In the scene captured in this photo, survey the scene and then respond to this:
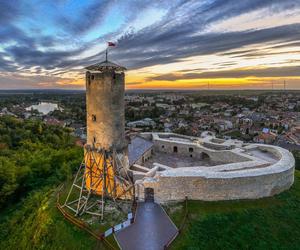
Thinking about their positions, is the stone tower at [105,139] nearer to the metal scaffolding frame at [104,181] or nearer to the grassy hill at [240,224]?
A: the metal scaffolding frame at [104,181]

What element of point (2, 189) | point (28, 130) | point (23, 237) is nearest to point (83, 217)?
point (23, 237)

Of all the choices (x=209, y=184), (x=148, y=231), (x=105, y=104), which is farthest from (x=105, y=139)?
(x=209, y=184)

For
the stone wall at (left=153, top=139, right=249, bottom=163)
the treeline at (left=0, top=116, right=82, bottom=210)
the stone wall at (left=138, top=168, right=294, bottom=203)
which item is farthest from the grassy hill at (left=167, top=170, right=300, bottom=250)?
the treeline at (left=0, top=116, right=82, bottom=210)

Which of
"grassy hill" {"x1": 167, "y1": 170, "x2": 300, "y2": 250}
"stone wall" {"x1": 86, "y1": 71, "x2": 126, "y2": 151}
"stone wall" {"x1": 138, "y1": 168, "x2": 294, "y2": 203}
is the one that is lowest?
"grassy hill" {"x1": 167, "y1": 170, "x2": 300, "y2": 250}

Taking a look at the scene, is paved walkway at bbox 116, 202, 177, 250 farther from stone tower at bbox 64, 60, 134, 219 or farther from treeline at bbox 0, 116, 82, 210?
treeline at bbox 0, 116, 82, 210

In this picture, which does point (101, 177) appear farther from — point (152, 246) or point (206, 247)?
point (206, 247)

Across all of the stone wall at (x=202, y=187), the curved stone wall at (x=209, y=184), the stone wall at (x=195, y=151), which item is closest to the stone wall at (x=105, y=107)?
the curved stone wall at (x=209, y=184)
